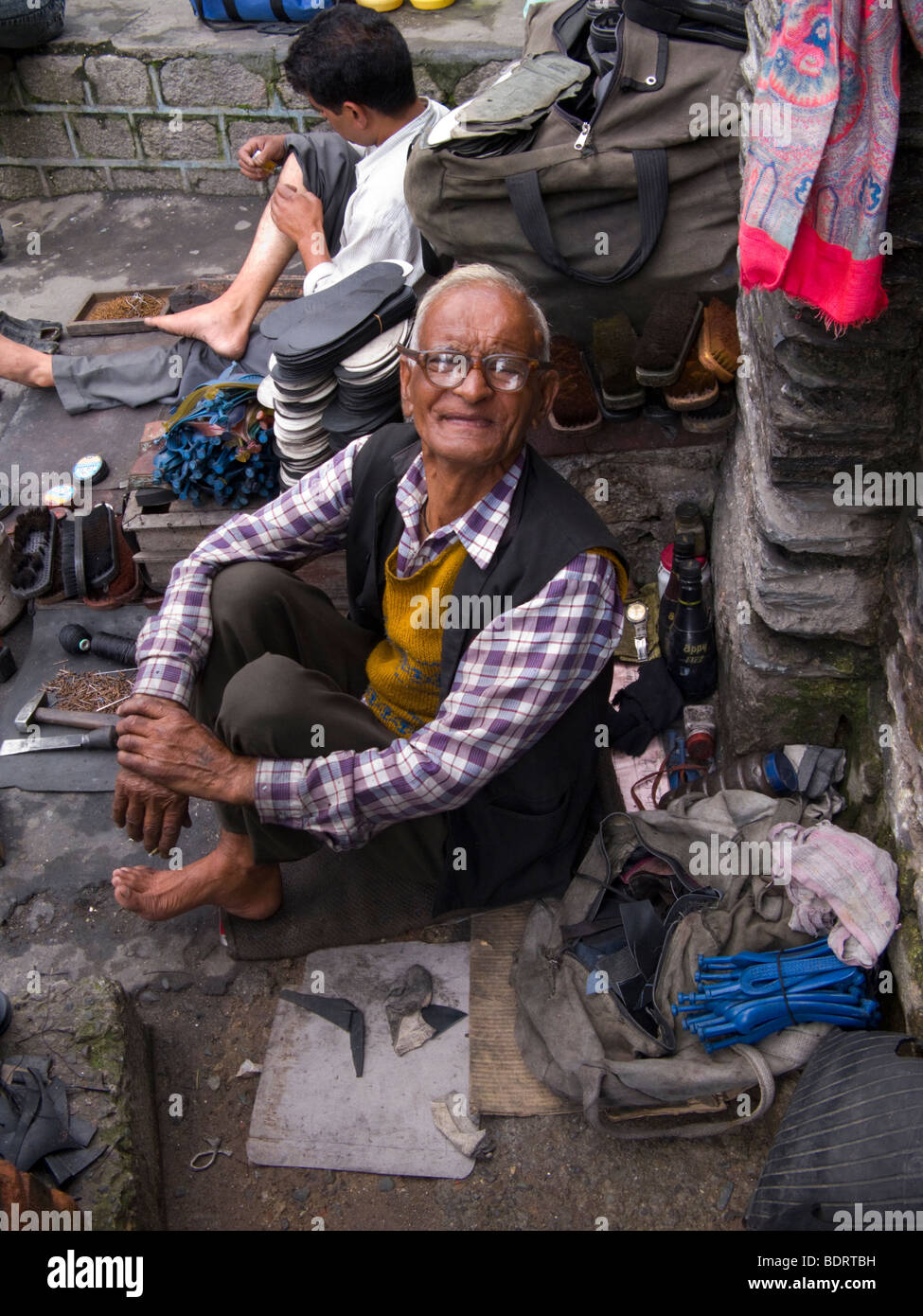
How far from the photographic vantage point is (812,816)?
2838mm

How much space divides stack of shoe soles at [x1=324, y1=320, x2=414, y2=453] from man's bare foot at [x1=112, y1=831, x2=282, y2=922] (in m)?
1.45

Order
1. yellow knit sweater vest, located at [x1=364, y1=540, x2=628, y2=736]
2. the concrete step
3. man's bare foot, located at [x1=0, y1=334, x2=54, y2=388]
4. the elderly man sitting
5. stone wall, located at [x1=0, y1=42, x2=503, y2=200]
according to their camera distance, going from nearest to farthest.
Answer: the elderly man sitting < yellow knit sweater vest, located at [x1=364, y1=540, x2=628, y2=736] < man's bare foot, located at [x1=0, y1=334, x2=54, y2=388] < the concrete step < stone wall, located at [x1=0, y1=42, x2=503, y2=200]

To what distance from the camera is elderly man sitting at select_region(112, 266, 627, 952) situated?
93.3 inches

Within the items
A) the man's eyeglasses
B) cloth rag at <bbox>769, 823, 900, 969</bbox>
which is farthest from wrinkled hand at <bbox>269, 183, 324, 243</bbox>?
cloth rag at <bbox>769, 823, 900, 969</bbox>

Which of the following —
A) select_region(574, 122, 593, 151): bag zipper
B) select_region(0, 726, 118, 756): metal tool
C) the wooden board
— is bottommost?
the wooden board

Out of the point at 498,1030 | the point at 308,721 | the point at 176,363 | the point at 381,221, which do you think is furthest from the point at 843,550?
the point at 176,363

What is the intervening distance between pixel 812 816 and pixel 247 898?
158cm

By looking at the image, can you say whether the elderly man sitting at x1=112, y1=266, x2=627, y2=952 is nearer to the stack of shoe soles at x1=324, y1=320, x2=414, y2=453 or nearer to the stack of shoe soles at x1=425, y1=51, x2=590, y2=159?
the stack of shoe soles at x1=324, y1=320, x2=414, y2=453

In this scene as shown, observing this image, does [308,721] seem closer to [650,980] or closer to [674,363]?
[650,980]

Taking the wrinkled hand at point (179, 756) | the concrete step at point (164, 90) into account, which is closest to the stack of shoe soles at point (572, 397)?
the wrinkled hand at point (179, 756)

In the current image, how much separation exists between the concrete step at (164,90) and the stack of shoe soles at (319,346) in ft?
10.7

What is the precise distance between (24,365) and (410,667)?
326 centimetres

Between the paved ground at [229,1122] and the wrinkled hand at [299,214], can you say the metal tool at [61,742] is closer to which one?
the paved ground at [229,1122]
